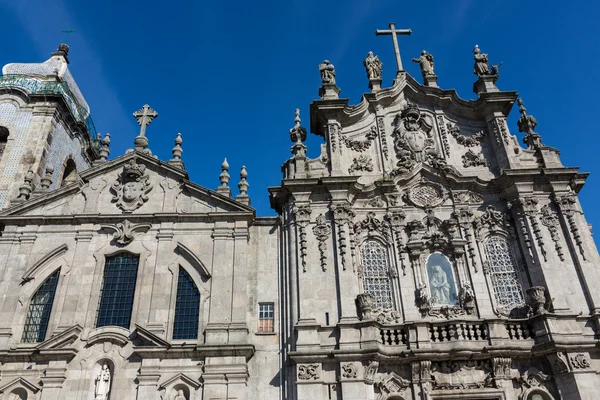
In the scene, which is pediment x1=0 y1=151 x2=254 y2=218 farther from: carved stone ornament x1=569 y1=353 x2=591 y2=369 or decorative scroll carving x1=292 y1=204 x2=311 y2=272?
carved stone ornament x1=569 y1=353 x2=591 y2=369

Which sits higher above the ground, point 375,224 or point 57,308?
point 375,224

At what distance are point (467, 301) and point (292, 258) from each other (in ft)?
19.0

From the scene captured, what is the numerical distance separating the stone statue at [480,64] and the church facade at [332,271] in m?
0.15

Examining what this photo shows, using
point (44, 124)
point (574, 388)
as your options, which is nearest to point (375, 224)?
point (574, 388)

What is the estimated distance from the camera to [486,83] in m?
21.4

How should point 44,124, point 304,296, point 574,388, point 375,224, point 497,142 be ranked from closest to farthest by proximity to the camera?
point 574,388
point 304,296
point 375,224
point 497,142
point 44,124

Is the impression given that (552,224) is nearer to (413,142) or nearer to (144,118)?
(413,142)

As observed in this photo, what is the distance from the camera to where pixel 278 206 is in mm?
19516

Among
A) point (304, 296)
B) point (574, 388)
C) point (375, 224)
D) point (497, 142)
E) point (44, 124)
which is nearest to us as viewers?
point (574, 388)

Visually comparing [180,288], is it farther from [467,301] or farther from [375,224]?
[467,301]

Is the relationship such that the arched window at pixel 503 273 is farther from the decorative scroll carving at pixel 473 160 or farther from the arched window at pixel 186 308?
the arched window at pixel 186 308

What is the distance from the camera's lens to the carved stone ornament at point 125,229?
1828cm

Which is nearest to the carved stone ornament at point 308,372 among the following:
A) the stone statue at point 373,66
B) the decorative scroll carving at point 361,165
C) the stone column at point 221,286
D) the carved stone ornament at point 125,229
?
the stone column at point 221,286

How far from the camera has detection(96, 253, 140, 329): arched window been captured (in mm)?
17062
